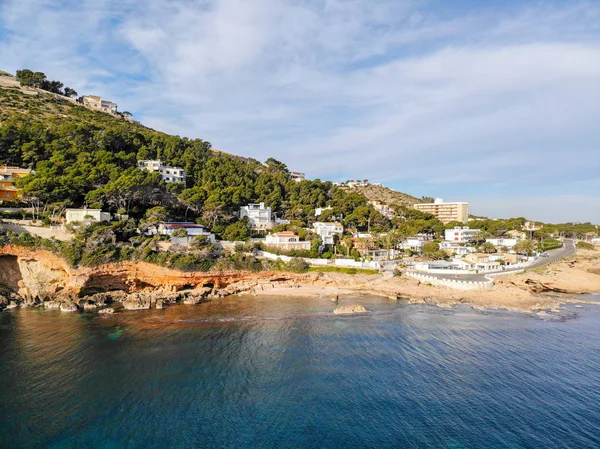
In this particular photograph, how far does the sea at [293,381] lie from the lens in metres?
16.3

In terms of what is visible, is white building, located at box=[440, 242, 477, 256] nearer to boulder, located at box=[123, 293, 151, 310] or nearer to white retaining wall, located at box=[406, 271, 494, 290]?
white retaining wall, located at box=[406, 271, 494, 290]

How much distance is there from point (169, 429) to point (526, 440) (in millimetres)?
16641

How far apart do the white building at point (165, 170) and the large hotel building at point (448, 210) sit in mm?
87868

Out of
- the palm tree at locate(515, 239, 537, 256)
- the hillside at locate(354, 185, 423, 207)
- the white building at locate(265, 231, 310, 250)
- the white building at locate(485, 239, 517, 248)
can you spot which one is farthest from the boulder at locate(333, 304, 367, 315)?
the hillside at locate(354, 185, 423, 207)

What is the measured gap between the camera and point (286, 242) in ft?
175

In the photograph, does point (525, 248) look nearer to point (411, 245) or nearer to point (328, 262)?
point (411, 245)

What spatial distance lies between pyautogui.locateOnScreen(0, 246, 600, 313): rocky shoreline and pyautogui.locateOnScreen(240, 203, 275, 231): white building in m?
19.8

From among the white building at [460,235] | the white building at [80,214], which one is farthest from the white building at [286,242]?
the white building at [460,235]

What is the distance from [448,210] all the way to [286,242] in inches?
3613

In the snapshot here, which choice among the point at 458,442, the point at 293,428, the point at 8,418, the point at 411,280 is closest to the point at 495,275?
the point at 411,280

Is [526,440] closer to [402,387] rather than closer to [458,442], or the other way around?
[458,442]

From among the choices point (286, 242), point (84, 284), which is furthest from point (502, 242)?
point (84, 284)

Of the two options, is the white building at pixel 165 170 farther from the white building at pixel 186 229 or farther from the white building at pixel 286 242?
the white building at pixel 286 242

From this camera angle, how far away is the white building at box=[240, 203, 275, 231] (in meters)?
64.5
